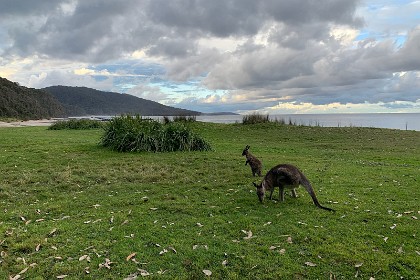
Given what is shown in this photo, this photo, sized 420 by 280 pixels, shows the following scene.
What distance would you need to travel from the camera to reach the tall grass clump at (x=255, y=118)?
33.7 meters

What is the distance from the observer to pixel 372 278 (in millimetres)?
5117

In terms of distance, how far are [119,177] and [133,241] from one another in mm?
5446

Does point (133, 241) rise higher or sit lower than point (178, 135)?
lower

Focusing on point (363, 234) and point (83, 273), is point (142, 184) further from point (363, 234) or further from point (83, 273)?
point (363, 234)

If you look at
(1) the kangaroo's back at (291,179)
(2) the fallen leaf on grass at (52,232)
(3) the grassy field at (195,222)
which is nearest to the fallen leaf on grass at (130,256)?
(3) the grassy field at (195,222)

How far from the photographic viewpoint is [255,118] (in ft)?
111

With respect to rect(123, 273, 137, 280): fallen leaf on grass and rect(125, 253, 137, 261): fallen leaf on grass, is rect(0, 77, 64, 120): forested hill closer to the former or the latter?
rect(125, 253, 137, 261): fallen leaf on grass

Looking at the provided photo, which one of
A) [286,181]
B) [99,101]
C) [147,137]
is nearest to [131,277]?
[286,181]

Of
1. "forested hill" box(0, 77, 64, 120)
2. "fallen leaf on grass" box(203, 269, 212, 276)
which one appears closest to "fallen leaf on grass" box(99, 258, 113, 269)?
"fallen leaf on grass" box(203, 269, 212, 276)

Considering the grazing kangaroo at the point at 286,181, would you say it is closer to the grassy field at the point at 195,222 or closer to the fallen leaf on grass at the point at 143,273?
the grassy field at the point at 195,222

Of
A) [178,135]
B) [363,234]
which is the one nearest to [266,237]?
[363,234]

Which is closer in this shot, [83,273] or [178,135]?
[83,273]

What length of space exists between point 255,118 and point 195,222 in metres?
27.2

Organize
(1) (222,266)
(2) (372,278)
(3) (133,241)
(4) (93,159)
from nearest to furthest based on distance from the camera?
(2) (372,278)
(1) (222,266)
(3) (133,241)
(4) (93,159)
